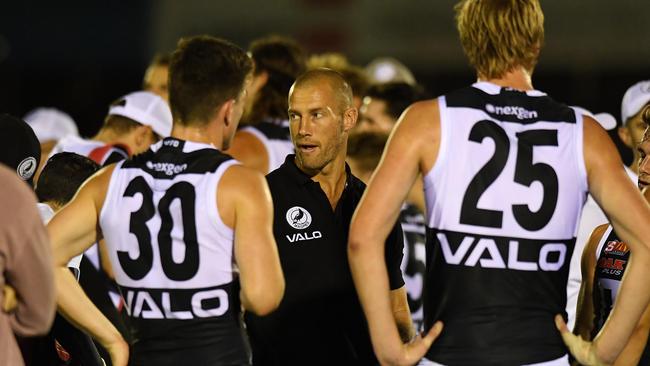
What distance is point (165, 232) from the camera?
3.64 m

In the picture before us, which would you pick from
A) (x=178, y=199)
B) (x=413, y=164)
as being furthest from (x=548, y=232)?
(x=178, y=199)

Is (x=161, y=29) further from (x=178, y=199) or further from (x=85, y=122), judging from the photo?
(x=178, y=199)

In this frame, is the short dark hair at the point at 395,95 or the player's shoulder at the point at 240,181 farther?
the short dark hair at the point at 395,95

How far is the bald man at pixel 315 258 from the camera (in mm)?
→ 4484

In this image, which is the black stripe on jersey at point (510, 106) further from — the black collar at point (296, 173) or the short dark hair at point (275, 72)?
the short dark hair at point (275, 72)

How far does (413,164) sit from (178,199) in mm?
810

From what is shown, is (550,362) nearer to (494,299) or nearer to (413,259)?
(494,299)

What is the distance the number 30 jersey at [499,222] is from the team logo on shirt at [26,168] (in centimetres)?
160

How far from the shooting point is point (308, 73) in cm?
479

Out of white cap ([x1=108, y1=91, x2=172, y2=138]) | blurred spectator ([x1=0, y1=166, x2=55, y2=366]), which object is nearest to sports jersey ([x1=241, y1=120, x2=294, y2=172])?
white cap ([x1=108, y1=91, x2=172, y2=138])

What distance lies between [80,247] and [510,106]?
Result: 158cm

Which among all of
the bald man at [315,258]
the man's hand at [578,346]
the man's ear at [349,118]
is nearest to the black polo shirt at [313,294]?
the bald man at [315,258]

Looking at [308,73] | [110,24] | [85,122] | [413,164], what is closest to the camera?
[413,164]

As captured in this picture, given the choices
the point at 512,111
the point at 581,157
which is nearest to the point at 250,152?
the point at 512,111
